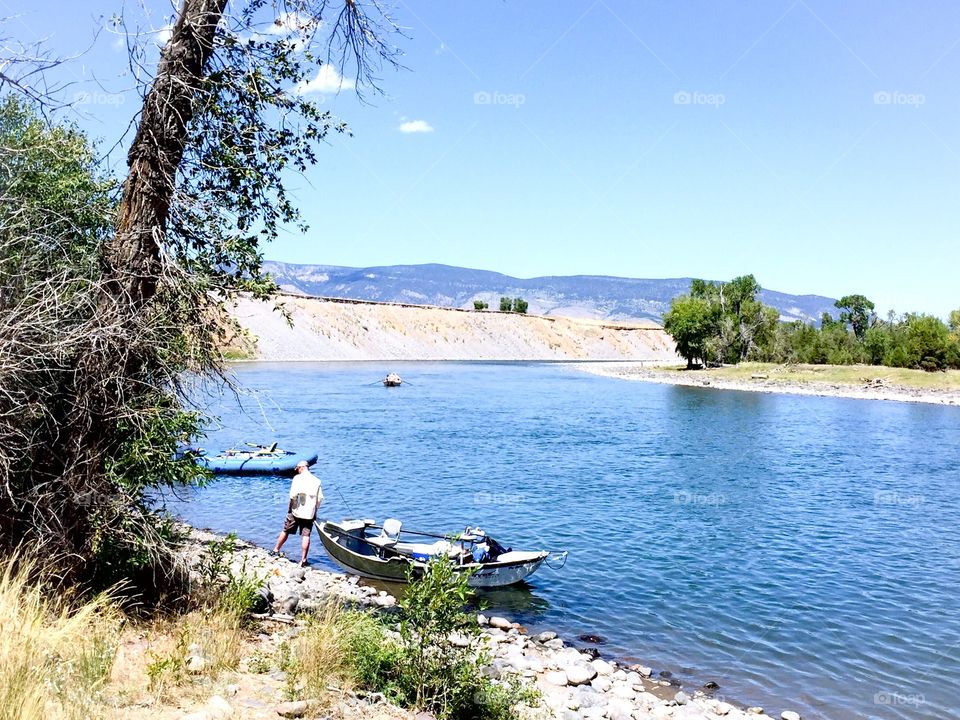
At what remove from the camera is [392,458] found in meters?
31.5

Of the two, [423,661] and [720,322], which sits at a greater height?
[720,322]

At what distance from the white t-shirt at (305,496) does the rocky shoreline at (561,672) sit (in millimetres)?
1485

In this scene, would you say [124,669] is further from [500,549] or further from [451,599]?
[500,549]

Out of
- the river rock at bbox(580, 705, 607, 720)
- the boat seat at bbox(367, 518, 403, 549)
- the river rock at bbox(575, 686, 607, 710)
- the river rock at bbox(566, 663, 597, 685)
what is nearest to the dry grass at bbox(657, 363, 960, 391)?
the boat seat at bbox(367, 518, 403, 549)

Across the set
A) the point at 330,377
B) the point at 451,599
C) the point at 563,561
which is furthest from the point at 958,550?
the point at 330,377

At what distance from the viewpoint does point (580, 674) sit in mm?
11391

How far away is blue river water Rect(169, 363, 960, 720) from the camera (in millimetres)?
12969

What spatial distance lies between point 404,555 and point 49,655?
9948 mm

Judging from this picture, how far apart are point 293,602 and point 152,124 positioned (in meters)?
6.97

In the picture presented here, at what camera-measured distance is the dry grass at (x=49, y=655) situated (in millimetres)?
5469

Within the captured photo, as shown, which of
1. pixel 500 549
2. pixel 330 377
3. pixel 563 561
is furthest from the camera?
pixel 330 377

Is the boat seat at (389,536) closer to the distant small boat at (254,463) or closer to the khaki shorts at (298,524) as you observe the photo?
the khaki shorts at (298,524)

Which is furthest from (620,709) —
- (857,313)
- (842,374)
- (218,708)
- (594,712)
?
(857,313)

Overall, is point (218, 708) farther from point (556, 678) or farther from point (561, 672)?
point (561, 672)
